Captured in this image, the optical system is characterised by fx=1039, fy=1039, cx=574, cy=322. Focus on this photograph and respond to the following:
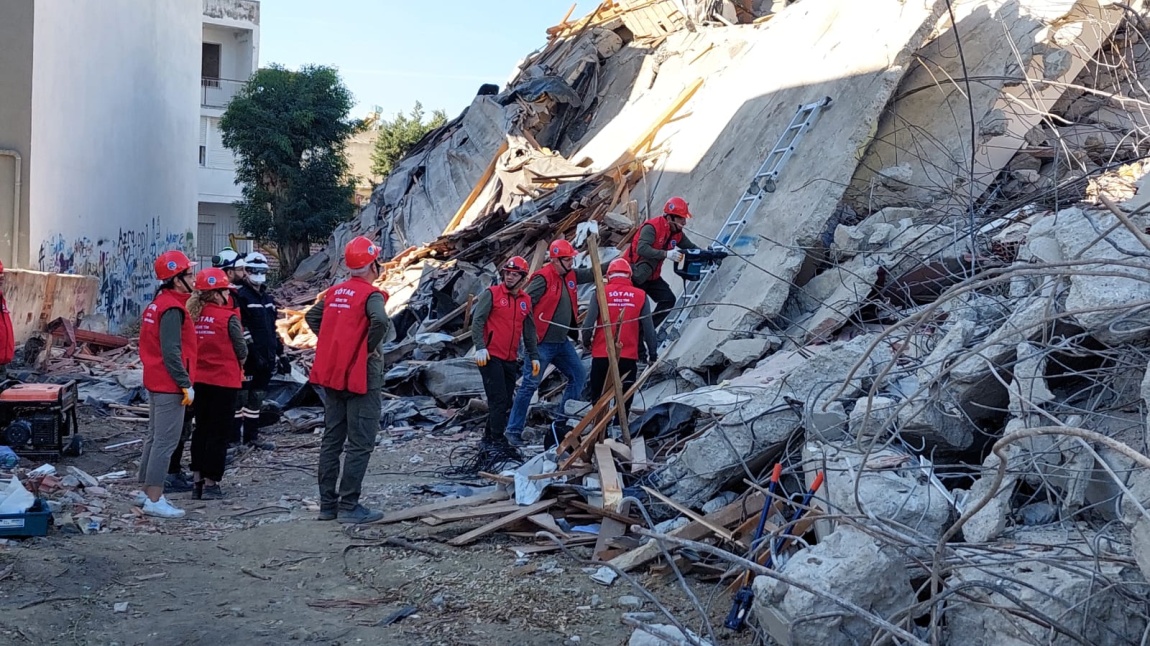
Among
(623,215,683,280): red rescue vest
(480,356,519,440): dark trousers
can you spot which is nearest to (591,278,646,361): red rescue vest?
(480,356,519,440): dark trousers

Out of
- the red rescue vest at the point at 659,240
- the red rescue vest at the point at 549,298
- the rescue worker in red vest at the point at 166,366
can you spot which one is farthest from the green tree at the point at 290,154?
the rescue worker in red vest at the point at 166,366

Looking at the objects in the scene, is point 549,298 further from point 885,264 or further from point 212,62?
point 212,62

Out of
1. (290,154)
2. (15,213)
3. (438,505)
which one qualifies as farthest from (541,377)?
Answer: (290,154)

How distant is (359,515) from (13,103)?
9.40 m

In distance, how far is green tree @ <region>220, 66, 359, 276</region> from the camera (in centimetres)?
2747

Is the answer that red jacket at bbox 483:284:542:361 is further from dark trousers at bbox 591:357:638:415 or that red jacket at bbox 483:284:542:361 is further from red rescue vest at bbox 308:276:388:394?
red rescue vest at bbox 308:276:388:394

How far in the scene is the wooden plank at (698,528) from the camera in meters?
5.36

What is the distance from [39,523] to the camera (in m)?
5.80

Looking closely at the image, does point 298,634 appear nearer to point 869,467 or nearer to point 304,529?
point 304,529

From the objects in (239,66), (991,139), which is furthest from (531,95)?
(239,66)

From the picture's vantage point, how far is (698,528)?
541 centimetres

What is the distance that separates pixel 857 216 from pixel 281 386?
19.7 ft

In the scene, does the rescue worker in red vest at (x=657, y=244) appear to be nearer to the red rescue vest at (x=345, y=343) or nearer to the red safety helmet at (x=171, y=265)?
the red rescue vest at (x=345, y=343)

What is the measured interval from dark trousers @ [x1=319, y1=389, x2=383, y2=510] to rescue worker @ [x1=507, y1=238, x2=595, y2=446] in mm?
2166
